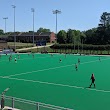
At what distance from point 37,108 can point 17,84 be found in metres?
13.3

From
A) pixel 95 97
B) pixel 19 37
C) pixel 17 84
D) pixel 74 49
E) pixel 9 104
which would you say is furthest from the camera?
pixel 19 37

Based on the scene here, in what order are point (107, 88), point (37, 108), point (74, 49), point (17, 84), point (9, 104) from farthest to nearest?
point (74, 49) < point (17, 84) < point (107, 88) < point (9, 104) < point (37, 108)

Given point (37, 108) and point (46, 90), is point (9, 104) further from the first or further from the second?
point (46, 90)

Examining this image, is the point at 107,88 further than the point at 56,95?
Yes

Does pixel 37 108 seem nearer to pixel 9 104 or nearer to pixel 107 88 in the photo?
pixel 9 104

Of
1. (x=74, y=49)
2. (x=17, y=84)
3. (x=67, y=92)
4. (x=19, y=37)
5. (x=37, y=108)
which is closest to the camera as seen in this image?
(x=37, y=108)

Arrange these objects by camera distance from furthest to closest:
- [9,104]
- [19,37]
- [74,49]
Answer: [19,37] < [74,49] < [9,104]

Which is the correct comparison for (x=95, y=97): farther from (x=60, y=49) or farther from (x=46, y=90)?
(x=60, y=49)

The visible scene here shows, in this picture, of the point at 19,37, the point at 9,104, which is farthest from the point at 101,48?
the point at 9,104

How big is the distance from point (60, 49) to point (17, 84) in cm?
7514

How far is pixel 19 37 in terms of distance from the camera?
511 feet

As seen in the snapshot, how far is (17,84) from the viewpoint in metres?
25.2

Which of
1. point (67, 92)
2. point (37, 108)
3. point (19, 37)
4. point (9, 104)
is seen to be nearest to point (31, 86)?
point (67, 92)

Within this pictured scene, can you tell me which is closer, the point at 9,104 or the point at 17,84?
the point at 9,104
